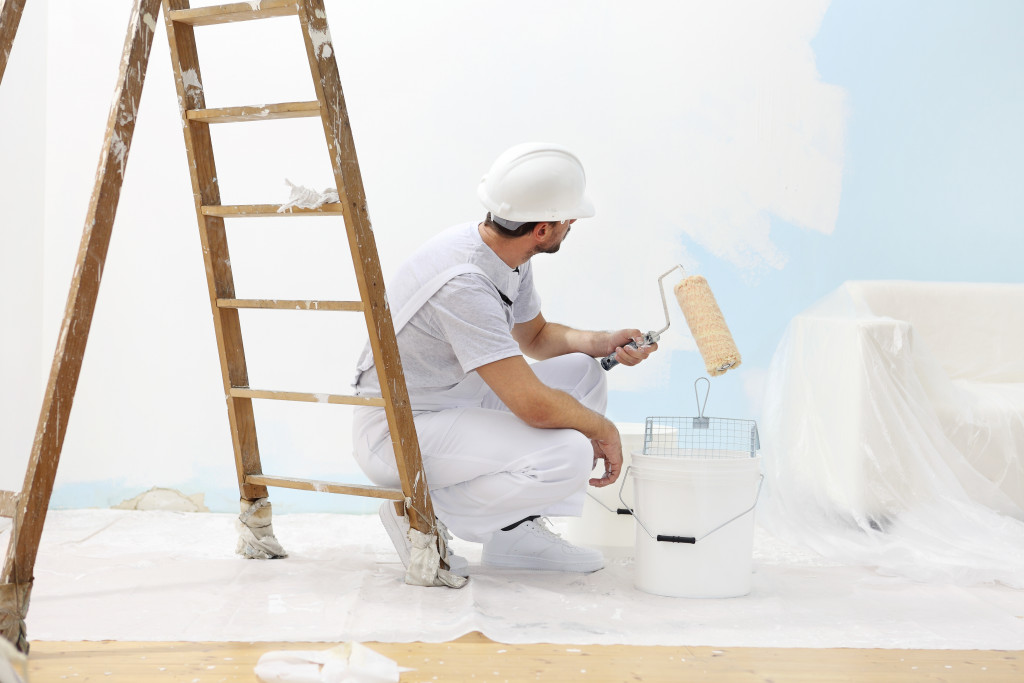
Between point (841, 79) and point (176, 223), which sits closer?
point (176, 223)

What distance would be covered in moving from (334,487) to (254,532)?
0.36 m

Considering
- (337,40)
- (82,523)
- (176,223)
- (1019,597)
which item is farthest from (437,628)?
(337,40)

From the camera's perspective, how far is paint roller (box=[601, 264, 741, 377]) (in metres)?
2.21

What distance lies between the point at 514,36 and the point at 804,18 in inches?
41.6

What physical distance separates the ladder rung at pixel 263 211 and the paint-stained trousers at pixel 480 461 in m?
0.53

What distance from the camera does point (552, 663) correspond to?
163cm

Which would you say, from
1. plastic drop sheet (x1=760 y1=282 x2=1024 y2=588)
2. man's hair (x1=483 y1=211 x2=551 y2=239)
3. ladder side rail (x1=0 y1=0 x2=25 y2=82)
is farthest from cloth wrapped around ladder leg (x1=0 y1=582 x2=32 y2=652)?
plastic drop sheet (x1=760 y1=282 x2=1024 y2=588)

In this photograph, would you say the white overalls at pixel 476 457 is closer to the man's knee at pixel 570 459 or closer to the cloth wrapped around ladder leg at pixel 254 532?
the man's knee at pixel 570 459

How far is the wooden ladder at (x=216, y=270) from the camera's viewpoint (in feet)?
5.55

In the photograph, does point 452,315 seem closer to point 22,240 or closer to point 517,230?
point 517,230

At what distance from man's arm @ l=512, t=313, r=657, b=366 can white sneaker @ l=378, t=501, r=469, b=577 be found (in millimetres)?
583

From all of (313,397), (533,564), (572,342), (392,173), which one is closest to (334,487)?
(313,397)

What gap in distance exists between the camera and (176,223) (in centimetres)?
319

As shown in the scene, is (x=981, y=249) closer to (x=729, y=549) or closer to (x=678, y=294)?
(x=678, y=294)
